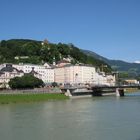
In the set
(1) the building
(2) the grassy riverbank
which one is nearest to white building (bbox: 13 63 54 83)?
(1) the building

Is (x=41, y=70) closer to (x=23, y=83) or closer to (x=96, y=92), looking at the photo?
(x=96, y=92)

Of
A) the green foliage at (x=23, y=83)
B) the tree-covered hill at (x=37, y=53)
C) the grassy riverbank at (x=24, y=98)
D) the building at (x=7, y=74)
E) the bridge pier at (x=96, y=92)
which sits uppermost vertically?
the tree-covered hill at (x=37, y=53)

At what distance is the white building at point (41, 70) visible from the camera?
3300 inches

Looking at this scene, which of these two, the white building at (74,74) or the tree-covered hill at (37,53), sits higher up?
the tree-covered hill at (37,53)

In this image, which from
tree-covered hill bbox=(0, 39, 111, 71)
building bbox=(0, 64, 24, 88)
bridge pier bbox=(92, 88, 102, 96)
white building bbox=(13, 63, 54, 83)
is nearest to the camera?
bridge pier bbox=(92, 88, 102, 96)

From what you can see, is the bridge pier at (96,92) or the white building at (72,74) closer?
the bridge pier at (96,92)

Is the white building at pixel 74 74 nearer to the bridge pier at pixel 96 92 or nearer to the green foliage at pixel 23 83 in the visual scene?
the bridge pier at pixel 96 92

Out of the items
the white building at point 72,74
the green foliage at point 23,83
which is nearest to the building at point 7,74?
the green foliage at point 23,83

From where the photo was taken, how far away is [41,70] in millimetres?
87188

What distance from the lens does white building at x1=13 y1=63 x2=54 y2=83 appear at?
275ft

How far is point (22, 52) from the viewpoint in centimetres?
9925

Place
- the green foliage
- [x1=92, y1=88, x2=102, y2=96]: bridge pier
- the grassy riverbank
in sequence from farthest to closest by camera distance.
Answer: [x1=92, y1=88, x2=102, y2=96]: bridge pier
the green foliage
the grassy riverbank

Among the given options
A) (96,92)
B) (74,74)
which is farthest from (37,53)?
(96,92)

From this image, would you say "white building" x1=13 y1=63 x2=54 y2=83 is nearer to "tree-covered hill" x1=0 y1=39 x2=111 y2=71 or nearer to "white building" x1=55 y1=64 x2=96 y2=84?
"white building" x1=55 y1=64 x2=96 y2=84
